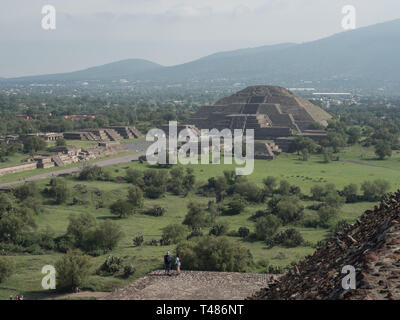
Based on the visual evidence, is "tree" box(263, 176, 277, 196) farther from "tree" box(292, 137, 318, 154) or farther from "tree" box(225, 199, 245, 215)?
"tree" box(292, 137, 318, 154)

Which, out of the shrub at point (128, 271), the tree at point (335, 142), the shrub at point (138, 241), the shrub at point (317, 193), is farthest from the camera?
the tree at point (335, 142)

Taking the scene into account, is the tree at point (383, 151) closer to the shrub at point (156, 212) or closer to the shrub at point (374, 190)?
the shrub at point (374, 190)

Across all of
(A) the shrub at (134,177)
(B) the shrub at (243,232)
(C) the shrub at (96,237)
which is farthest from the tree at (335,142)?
(C) the shrub at (96,237)

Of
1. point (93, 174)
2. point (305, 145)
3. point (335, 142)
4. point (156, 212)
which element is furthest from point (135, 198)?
point (335, 142)

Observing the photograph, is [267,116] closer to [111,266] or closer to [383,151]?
[383,151]

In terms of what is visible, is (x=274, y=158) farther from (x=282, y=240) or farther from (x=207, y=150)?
(x=282, y=240)

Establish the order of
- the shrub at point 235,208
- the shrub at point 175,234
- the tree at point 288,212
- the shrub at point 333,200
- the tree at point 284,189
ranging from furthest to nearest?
the tree at point 284,189
the shrub at point 235,208
the shrub at point 333,200
the tree at point 288,212
the shrub at point 175,234

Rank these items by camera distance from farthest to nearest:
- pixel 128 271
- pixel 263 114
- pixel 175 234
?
1. pixel 263 114
2. pixel 175 234
3. pixel 128 271

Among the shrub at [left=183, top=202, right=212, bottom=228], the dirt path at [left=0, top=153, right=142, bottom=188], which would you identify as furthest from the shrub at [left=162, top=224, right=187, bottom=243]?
the dirt path at [left=0, top=153, right=142, bottom=188]

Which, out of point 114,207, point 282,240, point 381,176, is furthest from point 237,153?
point 282,240
